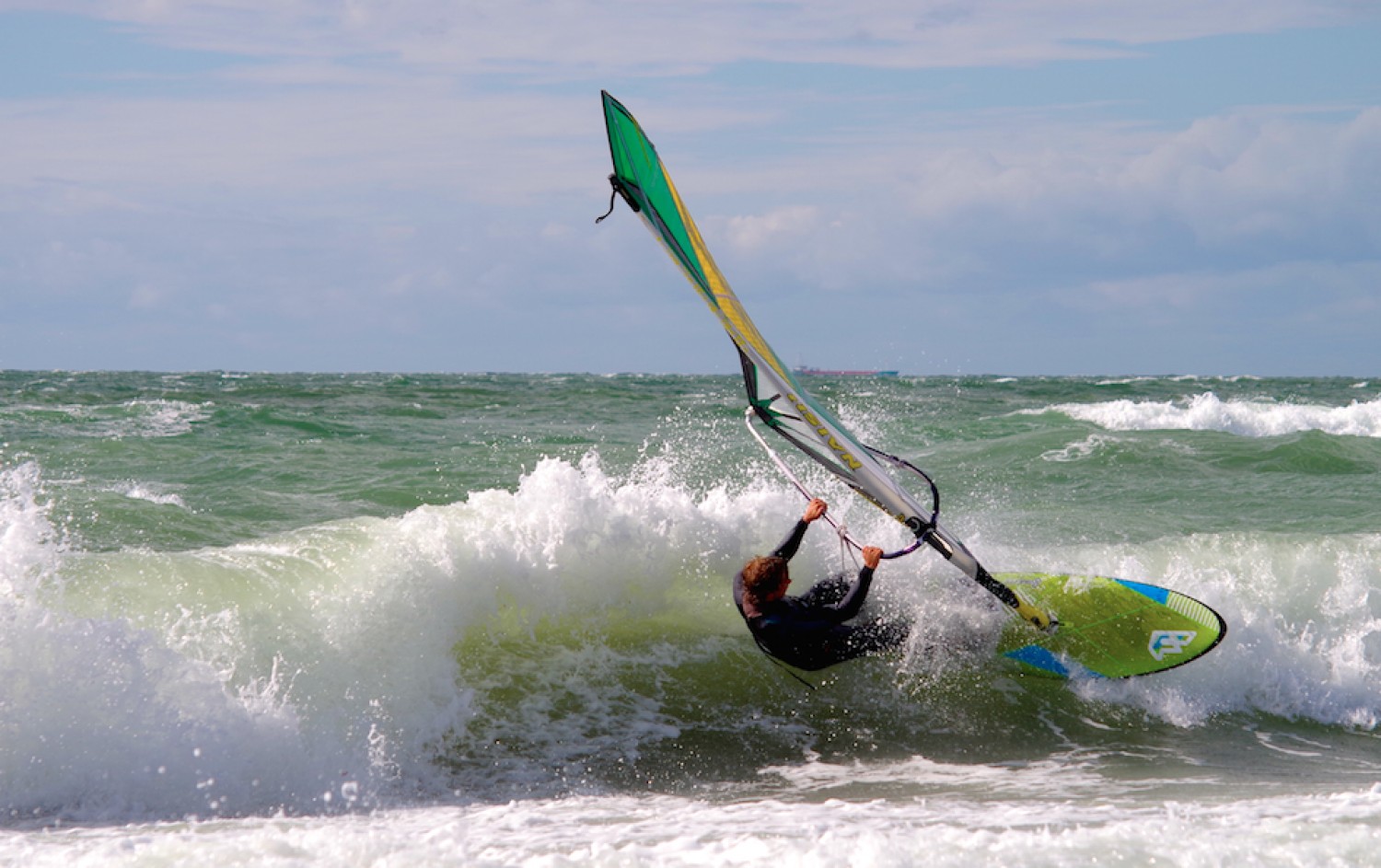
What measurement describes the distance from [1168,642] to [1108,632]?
0.33 meters

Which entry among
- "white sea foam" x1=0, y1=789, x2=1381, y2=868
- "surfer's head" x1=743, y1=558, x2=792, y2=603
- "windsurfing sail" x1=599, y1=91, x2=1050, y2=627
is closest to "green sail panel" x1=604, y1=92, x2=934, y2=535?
"windsurfing sail" x1=599, y1=91, x2=1050, y2=627

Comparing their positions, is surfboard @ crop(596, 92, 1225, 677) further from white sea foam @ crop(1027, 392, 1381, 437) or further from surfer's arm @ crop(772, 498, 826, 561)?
white sea foam @ crop(1027, 392, 1381, 437)

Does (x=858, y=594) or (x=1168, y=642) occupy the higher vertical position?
(x=858, y=594)

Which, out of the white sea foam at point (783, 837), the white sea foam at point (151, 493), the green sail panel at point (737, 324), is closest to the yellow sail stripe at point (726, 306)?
the green sail panel at point (737, 324)

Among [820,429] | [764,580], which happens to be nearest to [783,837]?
[764,580]

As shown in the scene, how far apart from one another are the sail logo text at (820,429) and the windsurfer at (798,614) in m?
0.37

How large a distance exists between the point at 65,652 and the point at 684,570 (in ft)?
11.4

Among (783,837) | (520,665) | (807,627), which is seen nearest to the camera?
(783,837)

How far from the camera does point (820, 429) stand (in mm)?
5727

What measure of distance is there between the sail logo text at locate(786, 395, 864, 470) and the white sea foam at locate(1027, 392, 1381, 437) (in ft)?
55.8

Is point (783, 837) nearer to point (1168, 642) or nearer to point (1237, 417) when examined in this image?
point (1168, 642)

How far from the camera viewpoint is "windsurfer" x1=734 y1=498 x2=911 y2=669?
533 centimetres

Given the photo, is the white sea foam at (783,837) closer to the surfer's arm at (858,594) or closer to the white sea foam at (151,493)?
the surfer's arm at (858,594)

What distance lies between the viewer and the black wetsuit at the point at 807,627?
17.6ft
